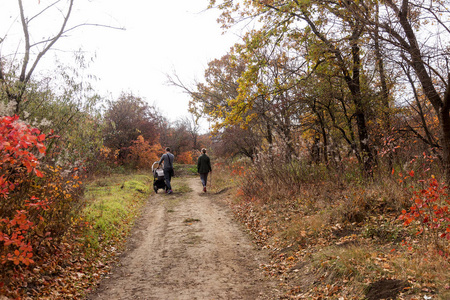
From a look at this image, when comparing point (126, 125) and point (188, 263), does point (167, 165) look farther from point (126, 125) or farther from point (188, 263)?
point (126, 125)

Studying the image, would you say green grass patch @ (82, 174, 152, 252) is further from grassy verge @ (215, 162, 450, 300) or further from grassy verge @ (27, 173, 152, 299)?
grassy verge @ (215, 162, 450, 300)

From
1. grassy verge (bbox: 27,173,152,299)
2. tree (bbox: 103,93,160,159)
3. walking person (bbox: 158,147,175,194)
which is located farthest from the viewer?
tree (bbox: 103,93,160,159)

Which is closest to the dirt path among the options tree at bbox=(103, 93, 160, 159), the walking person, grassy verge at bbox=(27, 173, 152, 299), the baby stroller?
grassy verge at bbox=(27, 173, 152, 299)

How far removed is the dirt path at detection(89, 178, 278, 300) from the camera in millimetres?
5008

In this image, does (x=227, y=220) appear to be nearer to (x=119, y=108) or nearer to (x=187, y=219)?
(x=187, y=219)

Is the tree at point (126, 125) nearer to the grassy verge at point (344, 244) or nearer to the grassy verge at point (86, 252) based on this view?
the grassy verge at point (86, 252)

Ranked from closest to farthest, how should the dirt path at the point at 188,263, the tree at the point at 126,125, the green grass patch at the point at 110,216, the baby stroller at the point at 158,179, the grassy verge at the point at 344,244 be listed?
1. the grassy verge at the point at 344,244
2. the dirt path at the point at 188,263
3. the green grass patch at the point at 110,216
4. the baby stroller at the point at 158,179
5. the tree at the point at 126,125

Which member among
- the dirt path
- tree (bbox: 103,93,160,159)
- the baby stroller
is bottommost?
the dirt path

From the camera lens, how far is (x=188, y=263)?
616cm

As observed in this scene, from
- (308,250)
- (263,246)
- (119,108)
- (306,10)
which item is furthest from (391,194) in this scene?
(119,108)

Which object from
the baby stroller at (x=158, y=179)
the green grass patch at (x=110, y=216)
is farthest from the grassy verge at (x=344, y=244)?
the baby stroller at (x=158, y=179)

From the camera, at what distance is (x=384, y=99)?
337 inches

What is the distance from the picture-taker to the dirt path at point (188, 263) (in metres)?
5.01

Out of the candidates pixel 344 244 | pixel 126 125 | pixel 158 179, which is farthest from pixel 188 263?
pixel 126 125
